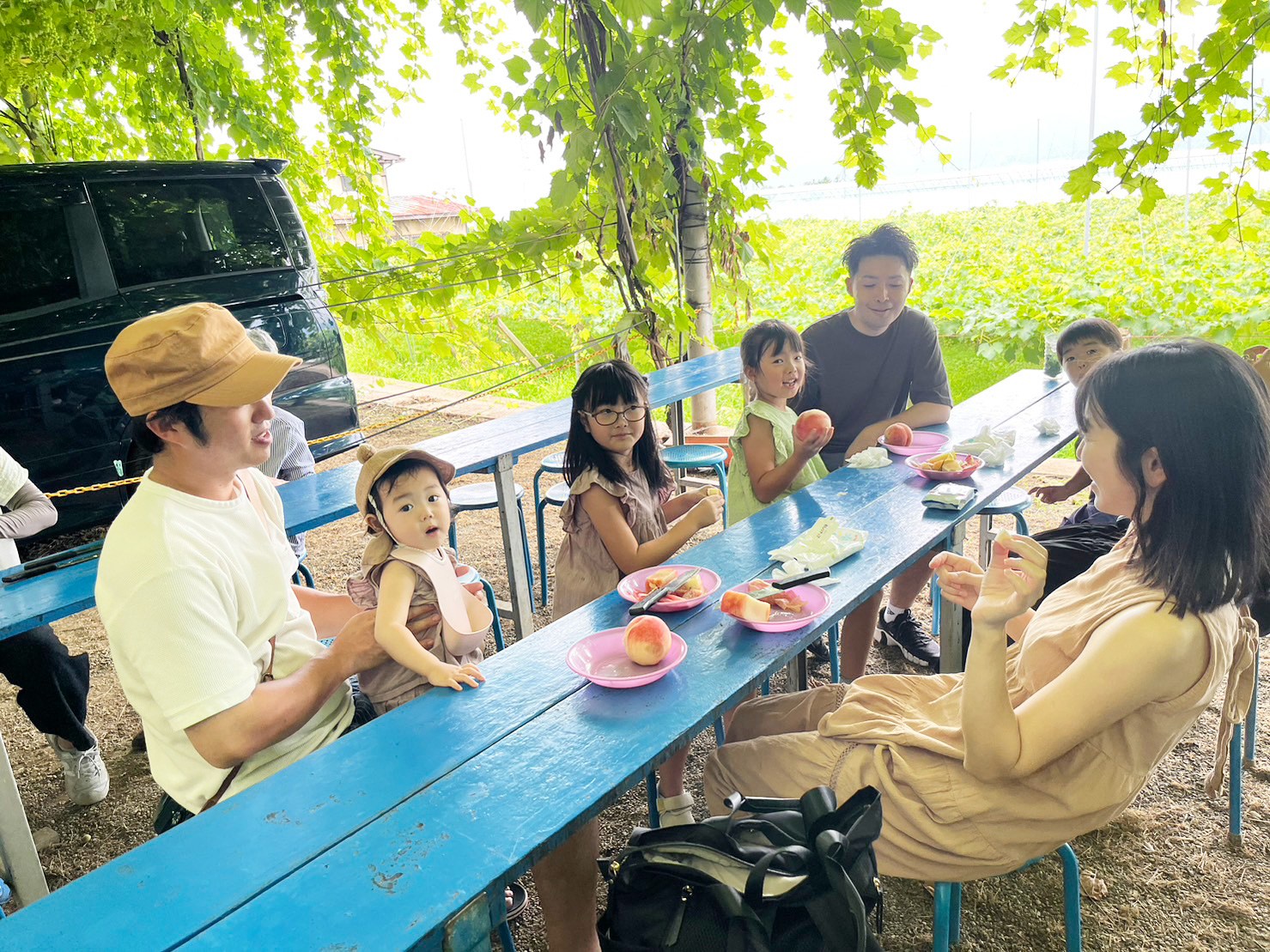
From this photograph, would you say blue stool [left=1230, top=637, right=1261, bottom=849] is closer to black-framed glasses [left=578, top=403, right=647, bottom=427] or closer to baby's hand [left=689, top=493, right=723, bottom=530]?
baby's hand [left=689, top=493, right=723, bottom=530]

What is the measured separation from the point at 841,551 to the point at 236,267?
4223 mm

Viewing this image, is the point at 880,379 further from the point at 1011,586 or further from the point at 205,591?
the point at 205,591

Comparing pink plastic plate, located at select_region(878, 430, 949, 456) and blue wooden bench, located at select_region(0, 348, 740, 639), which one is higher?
blue wooden bench, located at select_region(0, 348, 740, 639)

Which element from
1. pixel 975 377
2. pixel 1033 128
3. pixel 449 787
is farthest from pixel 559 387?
pixel 1033 128

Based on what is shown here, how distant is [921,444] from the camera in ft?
10.2

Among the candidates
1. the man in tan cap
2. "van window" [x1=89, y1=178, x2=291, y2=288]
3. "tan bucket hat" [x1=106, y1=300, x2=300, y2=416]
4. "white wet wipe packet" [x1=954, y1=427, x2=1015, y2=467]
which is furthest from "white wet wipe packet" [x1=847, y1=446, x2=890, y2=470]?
"van window" [x1=89, y1=178, x2=291, y2=288]

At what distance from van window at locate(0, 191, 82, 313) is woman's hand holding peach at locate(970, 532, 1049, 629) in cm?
469

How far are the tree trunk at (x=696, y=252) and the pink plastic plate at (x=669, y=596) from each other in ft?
8.36

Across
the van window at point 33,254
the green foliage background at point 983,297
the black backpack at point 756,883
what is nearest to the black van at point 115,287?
the van window at point 33,254

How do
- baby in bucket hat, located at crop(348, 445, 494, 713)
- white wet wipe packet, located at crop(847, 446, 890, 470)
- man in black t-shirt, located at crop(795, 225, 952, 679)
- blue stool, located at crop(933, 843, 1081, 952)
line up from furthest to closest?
man in black t-shirt, located at crop(795, 225, 952, 679) → white wet wipe packet, located at crop(847, 446, 890, 470) → baby in bucket hat, located at crop(348, 445, 494, 713) → blue stool, located at crop(933, 843, 1081, 952)

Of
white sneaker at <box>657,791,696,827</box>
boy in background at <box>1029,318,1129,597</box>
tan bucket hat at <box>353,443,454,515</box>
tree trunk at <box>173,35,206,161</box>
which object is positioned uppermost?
tree trunk at <box>173,35,206,161</box>

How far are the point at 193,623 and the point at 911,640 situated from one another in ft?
9.13

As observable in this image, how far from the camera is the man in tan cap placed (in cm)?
135

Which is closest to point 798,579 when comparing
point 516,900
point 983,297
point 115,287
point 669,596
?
point 669,596
